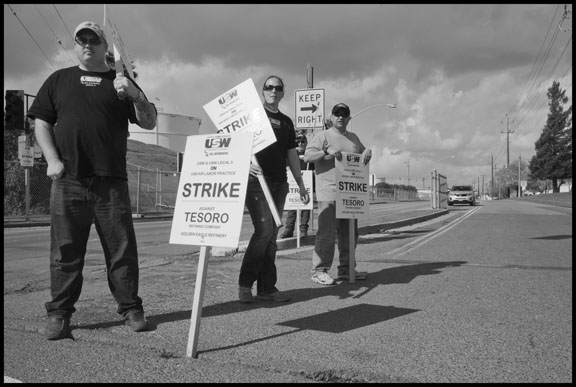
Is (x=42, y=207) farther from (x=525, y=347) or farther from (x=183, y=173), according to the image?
(x=525, y=347)

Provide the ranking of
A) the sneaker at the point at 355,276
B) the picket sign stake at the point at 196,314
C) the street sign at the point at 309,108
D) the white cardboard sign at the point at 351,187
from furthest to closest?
the street sign at the point at 309,108 → the sneaker at the point at 355,276 → the white cardboard sign at the point at 351,187 → the picket sign stake at the point at 196,314

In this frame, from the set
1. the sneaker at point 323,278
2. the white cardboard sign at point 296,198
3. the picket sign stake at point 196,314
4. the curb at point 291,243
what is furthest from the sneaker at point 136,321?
the white cardboard sign at point 296,198

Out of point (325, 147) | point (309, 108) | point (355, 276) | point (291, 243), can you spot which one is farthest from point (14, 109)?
point (355, 276)

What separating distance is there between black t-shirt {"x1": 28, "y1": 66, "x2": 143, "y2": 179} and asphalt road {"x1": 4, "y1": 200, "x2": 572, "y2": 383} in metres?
1.24

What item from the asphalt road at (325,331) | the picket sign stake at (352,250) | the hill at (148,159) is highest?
the hill at (148,159)

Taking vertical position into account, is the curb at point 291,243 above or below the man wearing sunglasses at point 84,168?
below

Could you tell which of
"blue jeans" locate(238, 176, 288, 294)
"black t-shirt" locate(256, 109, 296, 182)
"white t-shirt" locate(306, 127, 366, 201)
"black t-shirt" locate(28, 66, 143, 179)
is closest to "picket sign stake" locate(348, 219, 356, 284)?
"white t-shirt" locate(306, 127, 366, 201)

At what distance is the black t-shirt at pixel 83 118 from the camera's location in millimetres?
3523

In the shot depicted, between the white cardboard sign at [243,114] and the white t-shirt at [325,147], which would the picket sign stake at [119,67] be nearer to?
the white cardboard sign at [243,114]

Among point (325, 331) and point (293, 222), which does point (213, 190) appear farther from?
point (293, 222)

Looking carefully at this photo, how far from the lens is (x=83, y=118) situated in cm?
353

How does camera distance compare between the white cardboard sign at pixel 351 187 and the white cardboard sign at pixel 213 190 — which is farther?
the white cardboard sign at pixel 351 187

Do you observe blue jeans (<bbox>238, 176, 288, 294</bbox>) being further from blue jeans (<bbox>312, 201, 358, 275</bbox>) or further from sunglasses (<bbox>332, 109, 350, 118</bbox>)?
sunglasses (<bbox>332, 109, 350, 118</bbox>)

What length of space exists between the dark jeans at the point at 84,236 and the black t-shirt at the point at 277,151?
1.38 metres
